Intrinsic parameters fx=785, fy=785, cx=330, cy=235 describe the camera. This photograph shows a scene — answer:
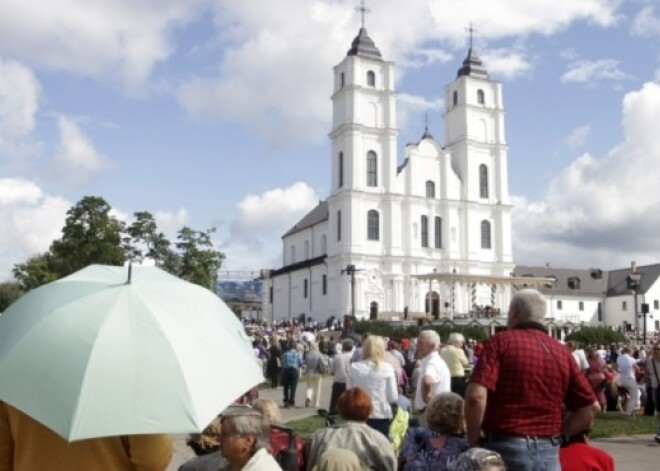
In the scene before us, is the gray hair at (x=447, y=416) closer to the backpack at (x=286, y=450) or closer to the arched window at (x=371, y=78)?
the backpack at (x=286, y=450)

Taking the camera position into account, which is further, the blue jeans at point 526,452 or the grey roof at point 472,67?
the grey roof at point 472,67

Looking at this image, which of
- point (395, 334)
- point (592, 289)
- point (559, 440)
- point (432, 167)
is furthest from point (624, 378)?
point (592, 289)

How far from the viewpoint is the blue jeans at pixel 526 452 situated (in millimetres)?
4992

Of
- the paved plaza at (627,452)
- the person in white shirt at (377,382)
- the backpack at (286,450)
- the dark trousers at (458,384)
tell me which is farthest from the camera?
the dark trousers at (458,384)

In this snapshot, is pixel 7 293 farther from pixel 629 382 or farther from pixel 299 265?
pixel 629 382

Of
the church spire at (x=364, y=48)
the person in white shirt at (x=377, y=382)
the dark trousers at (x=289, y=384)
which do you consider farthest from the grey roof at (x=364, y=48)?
the person in white shirt at (x=377, y=382)

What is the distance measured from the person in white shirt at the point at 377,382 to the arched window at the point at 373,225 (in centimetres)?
5846

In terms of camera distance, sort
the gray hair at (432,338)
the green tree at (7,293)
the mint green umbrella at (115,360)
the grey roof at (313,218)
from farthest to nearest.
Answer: the green tree at (7,293) → the grey roof at (313,218) → the gray hair at (432,338) → the mint green umbrella at (115,360)

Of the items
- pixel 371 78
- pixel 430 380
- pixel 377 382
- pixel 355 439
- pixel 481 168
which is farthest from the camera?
pixel 481 168

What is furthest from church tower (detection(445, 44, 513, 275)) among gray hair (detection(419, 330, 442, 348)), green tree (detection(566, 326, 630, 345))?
gray hair (detection(419, 330, 442, 348))

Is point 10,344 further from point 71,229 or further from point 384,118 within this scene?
point 384,118

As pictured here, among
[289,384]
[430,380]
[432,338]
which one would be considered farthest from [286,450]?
[289,384]

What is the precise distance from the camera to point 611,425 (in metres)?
15.9

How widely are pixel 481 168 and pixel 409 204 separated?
8.36 meters
